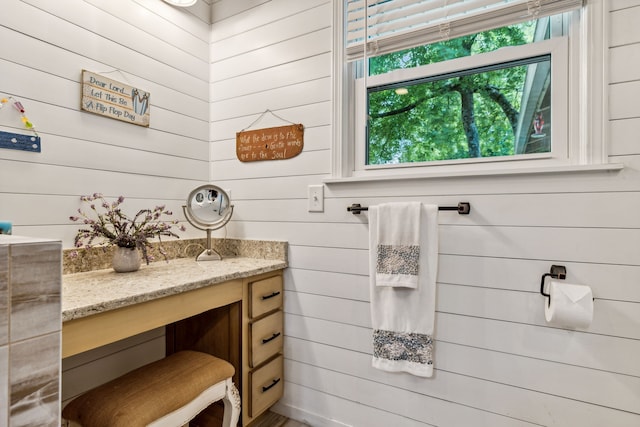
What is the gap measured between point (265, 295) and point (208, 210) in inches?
21.4

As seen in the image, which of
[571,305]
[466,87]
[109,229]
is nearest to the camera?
[571,305]

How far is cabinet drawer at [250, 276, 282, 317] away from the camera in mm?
1488

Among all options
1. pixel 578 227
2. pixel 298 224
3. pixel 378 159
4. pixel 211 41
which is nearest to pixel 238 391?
pixel 298 224

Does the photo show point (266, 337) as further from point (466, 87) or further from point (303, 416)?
point (466, 87)

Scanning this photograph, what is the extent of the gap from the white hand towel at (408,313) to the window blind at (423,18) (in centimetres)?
74

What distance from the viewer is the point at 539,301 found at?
119 centimetres

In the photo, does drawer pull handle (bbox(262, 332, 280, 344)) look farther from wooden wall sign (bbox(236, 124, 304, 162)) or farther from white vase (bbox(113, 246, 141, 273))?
wooden wall sign (bbox(236, 124, 304, 162))

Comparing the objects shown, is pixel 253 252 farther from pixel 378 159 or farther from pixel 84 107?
pixel 84 107

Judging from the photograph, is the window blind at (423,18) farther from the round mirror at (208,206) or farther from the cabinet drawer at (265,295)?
the cabinet drawer at (265,295)

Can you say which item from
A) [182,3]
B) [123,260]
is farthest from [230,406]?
[182,3]

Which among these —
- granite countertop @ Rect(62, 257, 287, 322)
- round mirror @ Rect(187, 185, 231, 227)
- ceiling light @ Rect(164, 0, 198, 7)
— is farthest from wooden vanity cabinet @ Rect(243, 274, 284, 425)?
ceiling light @ Rect(164, 0, 198, 7)

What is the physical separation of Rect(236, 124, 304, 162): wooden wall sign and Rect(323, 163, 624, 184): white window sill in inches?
10.8

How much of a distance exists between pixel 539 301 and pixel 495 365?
298 millimetres

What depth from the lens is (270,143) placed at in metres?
1.75
